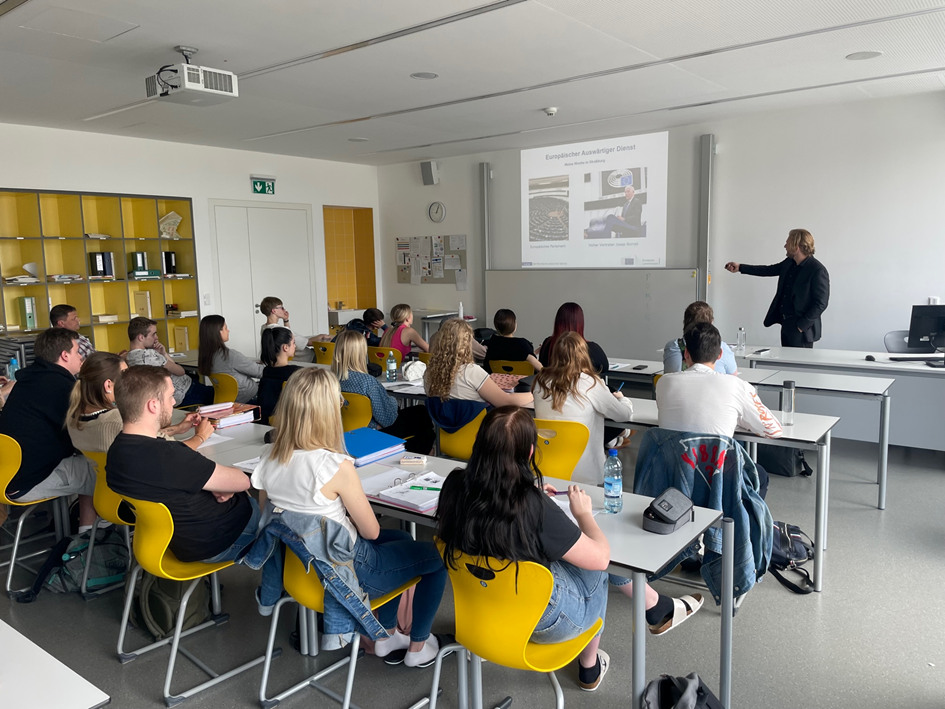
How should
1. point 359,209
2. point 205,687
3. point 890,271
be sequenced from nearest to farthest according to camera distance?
1. point 205,687
2. point 890,271
3. point 359,209

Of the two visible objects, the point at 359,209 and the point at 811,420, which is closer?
the point at 811,420

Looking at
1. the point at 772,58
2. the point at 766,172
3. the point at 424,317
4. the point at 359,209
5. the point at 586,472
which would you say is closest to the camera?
the point at 586,472

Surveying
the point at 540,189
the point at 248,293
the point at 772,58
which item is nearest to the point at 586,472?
the point at 772,58

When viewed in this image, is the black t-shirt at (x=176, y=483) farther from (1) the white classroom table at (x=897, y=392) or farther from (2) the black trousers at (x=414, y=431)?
(1) the white classroom table at (x=897, y=392)

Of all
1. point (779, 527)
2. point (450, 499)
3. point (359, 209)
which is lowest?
point (779, 527)

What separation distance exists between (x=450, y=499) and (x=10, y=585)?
2883 mm

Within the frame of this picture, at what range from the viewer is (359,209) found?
33.6 ft

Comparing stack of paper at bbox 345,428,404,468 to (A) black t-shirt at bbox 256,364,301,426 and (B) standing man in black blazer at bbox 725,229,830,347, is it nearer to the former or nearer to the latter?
(A) black t-shirt at bbox 256,364,301,426

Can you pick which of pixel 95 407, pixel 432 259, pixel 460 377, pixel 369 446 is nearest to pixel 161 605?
pixel 95 407

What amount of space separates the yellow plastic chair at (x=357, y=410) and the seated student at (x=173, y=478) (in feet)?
4.24

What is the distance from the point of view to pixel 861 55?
4820mm

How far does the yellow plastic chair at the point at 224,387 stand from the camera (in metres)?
4.95

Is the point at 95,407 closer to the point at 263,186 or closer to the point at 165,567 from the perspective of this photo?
the point at 165,567

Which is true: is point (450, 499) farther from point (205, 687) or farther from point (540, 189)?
point (540, 189)
